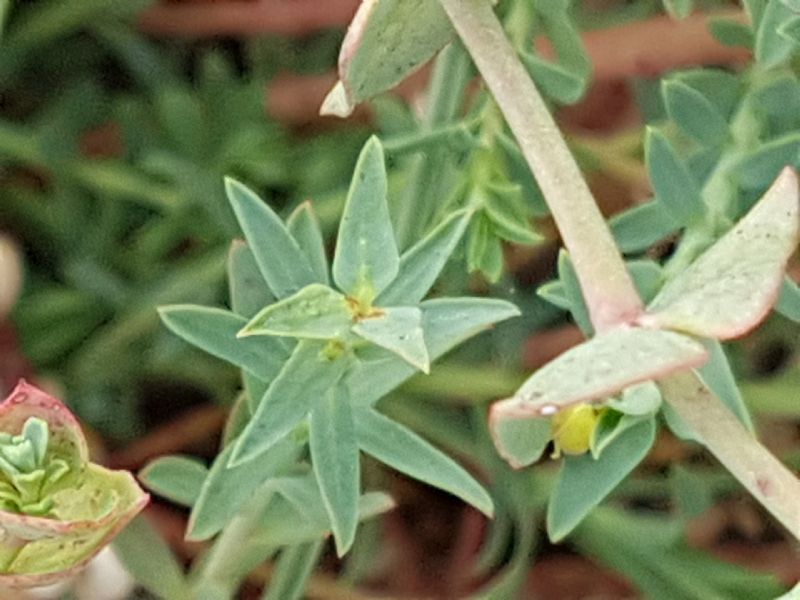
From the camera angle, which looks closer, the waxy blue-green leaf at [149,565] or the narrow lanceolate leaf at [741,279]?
the narrow lanceolate leaf at [741,279]

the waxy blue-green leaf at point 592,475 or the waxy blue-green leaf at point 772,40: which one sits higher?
the waxy blue-green leaf at point 772,40

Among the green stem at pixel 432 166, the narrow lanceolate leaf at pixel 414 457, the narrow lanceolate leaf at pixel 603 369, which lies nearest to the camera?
the narrow lanceolate leaf at pixel 603 369

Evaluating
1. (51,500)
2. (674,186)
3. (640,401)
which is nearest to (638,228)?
(674,186)

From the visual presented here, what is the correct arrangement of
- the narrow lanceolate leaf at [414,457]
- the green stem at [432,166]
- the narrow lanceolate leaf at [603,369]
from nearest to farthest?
1. the narrow lanceolate leaf at [603,369]
2. the narrow lanceolate leaf at [414,457]
3. the green stem at [432,166]

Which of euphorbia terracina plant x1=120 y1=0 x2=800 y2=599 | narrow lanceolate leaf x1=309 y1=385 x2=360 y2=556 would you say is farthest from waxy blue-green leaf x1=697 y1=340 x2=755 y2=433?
narrow lanceolate leaf x1=309 y1=385 x2=360 y2=556

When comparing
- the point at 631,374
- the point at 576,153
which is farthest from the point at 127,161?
the point at 631,374

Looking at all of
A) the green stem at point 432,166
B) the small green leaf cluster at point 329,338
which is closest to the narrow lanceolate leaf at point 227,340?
the small green leaf cluster at point 329,338

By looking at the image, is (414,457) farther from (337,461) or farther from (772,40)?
(772,40)

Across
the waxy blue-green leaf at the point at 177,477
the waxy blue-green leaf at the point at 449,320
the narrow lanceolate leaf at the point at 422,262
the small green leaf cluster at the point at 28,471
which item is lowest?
the waxy blue-green leaf at the point at 177,477

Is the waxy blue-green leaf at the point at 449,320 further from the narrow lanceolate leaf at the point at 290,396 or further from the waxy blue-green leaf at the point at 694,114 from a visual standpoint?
the waxy blue-green leaf at the point at 694,114
